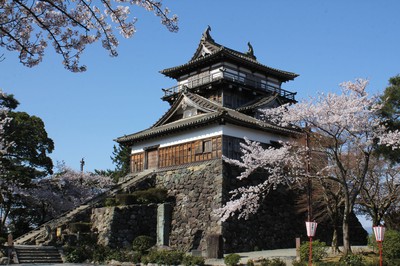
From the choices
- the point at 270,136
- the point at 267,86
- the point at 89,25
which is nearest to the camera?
the point at 89,25

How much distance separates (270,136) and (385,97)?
1183 centimetres

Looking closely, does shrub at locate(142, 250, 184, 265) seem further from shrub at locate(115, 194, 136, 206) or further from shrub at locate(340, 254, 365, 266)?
shrub at locate(340, 254, 365, 266)

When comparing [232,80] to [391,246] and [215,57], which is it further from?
[391,246]

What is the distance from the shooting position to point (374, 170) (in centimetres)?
2462

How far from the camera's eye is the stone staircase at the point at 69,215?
26.5m

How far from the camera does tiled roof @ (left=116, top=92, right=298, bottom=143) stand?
28078 millimetres

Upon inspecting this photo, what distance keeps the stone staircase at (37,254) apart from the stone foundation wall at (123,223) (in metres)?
2.93

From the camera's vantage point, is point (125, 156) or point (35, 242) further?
point (125, 156)

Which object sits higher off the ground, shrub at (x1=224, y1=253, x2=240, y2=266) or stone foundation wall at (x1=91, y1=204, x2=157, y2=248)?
stone foundation wall at (x1=91, y1=204, x2=157, y2=248)

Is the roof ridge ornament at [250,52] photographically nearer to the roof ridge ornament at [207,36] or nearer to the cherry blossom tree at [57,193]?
the roof ridge ornament at [207,36]

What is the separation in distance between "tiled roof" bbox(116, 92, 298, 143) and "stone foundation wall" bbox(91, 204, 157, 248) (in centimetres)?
596

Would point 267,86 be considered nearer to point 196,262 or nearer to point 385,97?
point 385,97

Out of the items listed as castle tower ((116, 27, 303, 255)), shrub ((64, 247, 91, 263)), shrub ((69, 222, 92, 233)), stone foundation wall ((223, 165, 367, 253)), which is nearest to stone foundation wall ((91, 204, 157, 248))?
shrub ((69, 222, 92, 233))

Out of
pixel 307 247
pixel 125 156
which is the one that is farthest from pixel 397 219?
pixel 125 156
